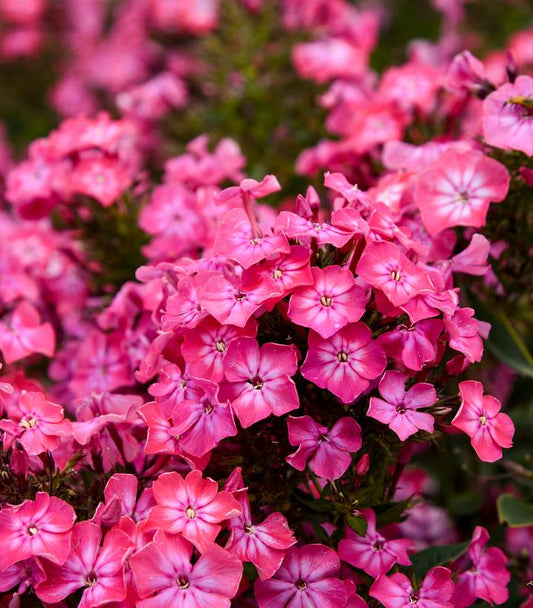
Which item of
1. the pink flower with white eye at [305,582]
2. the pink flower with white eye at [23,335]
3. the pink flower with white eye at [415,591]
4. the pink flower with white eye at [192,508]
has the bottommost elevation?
the pink flower with white eye at [415,591]

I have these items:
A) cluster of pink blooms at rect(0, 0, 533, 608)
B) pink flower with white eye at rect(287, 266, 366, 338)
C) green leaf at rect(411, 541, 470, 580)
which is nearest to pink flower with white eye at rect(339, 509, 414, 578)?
cluster of pink blooms at rect(0, 0, 533, 608)

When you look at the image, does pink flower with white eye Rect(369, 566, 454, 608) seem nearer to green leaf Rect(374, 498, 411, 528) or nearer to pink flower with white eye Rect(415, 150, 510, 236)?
green leaf Rect(374, 498, 411, 528)

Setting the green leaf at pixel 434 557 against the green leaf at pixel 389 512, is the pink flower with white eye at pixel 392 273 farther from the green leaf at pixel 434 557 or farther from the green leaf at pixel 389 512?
the green leaf at pixel 434 557

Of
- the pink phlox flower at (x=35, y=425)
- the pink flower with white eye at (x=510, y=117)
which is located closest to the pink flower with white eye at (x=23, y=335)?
the pink phlox flower at (x=35, y=425)

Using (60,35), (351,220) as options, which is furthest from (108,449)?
(60,35)

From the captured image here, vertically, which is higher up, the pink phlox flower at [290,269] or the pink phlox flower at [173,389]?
the pink phlox flower at [290,269]

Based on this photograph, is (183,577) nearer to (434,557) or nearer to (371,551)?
(371,551)
